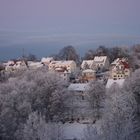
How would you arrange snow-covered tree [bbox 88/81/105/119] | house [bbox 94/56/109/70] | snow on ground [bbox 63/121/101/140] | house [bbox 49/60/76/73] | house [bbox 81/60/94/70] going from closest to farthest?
snow on ground [bbox 63/121/101/140] → snow-covered tree [bbox 88/81/105/119] → house [bbox 49/60/76/73] → house [bbox 81/60/94/70] → house [bbox 94/56/109/70]

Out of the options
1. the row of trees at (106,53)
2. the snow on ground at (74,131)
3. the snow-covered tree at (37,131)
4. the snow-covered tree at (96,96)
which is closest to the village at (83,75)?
the snow-covered tree at (96,96)

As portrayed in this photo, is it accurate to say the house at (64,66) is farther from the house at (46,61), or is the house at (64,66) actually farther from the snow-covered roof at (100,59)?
the house at (46,61)

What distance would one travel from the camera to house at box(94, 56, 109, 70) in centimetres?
4781

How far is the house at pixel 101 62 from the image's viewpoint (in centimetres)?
4781

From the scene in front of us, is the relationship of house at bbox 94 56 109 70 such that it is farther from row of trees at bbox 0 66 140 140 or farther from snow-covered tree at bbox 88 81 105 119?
snow-covered tree at bbox 88 81 105 119

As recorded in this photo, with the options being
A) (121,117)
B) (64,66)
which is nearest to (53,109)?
(121,117)

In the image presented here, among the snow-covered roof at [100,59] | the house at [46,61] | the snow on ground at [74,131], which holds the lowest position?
the snow on ground at [74,131]

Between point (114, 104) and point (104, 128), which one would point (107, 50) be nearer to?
point (114, 104)

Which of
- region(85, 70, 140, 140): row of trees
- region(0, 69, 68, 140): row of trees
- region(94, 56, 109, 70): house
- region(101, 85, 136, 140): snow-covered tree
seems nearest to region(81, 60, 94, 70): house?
region(94, 56, 109, 70): house

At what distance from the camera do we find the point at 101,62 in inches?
1891

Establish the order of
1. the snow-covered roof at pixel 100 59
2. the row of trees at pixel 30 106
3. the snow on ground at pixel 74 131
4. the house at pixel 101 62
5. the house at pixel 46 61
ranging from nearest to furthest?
the row of trees at pixel 30 106, the snow on ground at pixel 74 131, the house at pixel 101 62, the snow-covered roof at pixel 100 59, the house at pixel 46 61

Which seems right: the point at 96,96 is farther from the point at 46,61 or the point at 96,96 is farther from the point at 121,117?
the point at 46,61

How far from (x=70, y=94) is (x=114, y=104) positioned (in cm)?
813

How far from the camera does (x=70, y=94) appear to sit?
2769cm
